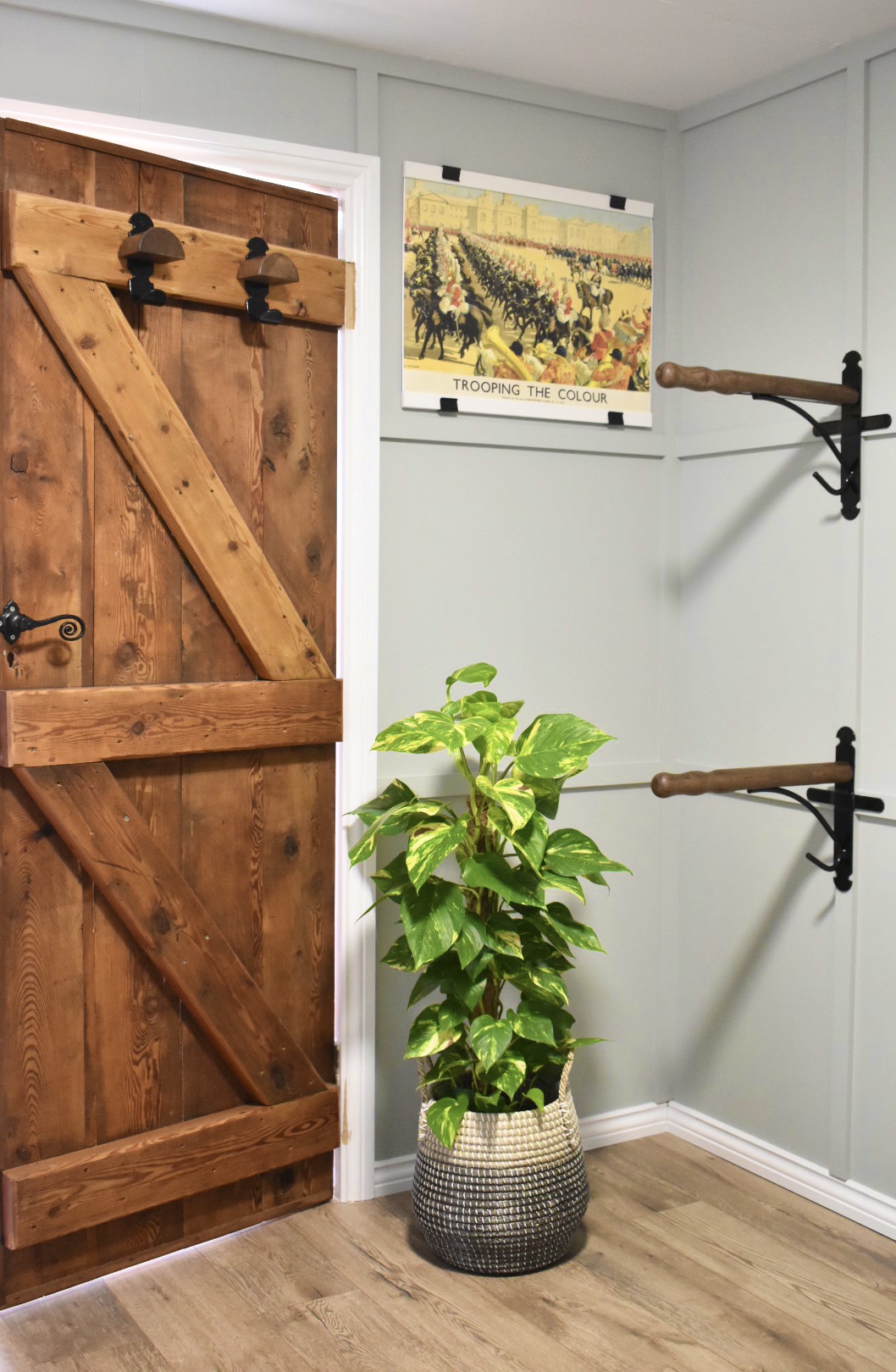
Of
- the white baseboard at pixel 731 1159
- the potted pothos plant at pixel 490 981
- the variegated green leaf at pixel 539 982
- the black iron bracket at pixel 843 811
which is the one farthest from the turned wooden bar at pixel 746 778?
the white baseboard at pixel 731 1159

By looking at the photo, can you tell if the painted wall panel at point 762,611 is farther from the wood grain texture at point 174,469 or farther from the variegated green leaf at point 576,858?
the wood grain texture at point 174,469

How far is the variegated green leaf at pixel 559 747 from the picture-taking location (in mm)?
2455

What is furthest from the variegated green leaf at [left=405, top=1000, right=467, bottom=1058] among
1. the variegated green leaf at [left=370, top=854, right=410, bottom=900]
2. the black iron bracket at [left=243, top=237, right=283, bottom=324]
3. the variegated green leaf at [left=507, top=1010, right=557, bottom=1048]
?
the black iron bracket at [left=243, top=237, right=283, bottom=324]

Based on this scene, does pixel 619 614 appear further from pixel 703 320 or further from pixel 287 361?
pixel 287 361

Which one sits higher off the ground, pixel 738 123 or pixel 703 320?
pixel 738 123

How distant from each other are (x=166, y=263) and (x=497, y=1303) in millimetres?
2094

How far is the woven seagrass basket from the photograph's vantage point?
2441mm

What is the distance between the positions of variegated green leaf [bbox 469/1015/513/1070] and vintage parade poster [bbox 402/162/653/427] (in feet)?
4.35

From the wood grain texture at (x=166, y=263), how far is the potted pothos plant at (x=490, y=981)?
0.87 metres

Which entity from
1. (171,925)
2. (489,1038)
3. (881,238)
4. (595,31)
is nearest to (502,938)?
(489,1038)

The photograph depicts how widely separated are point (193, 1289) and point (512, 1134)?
680 mm

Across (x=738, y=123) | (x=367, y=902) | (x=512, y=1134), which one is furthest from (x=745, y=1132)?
(x=738, y=123)

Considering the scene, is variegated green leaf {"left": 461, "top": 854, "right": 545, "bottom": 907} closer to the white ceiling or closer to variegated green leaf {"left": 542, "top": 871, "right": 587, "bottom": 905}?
variegated green leaf {"left": 542, "top": 871, "right": 587, "bottom": 905}

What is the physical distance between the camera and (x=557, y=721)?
8.34 ft
